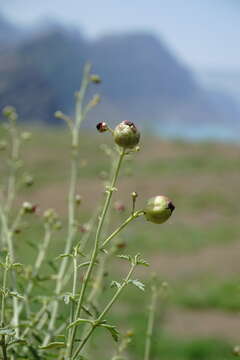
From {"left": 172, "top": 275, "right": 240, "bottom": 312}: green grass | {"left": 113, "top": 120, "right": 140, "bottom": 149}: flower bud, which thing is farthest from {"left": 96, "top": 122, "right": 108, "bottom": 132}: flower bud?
{"left": 172, "top": 275, "right": 240, "bottom": 312}: green grass

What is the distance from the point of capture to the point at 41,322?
1.02m

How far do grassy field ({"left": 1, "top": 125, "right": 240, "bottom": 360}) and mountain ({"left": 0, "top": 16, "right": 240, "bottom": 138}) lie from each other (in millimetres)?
35923

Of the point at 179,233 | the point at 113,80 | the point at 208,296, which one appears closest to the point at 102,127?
the point at 208,296

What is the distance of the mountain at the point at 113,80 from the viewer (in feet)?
201

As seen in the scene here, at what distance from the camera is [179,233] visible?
470 inches

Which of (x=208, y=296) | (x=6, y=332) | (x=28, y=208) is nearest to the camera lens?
(x=6, y=332)

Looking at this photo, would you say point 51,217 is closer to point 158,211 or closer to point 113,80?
point 158,211

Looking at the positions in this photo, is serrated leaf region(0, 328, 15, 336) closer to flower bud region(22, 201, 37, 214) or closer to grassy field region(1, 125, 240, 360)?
grassy field region(1, 125, 240, 360)

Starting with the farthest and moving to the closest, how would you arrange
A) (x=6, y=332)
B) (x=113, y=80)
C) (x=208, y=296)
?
(x=113, y=80) < (x=208, y=296) < (x=6, y=332)

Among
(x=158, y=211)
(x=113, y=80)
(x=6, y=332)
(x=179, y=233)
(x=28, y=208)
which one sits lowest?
(x=6, y=332)

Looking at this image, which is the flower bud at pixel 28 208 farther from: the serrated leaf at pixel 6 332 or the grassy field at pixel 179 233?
the serrated leaf at pixel 6 332

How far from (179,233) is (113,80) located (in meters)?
73.7

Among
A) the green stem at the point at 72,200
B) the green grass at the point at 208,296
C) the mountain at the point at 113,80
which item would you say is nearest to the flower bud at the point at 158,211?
the green stem at the point at 72,200

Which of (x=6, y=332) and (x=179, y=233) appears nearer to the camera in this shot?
(x=6, y=332)
